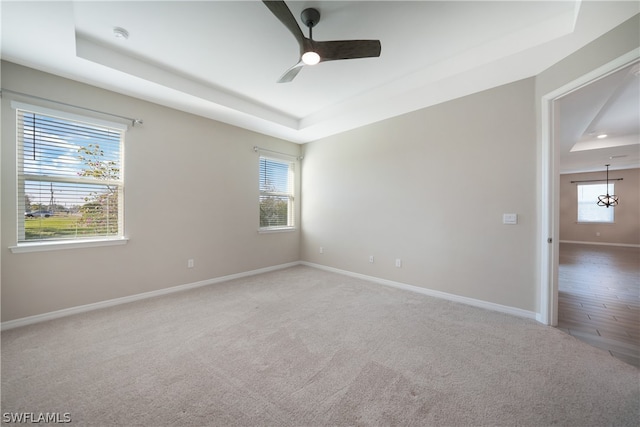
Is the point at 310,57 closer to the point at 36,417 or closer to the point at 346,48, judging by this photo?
the point at 346,48

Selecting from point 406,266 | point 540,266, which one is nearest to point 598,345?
point 540,266

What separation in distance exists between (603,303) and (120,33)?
19.8 ft

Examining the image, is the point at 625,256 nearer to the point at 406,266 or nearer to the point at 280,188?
the point at 406,266

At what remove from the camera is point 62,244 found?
2570 mm

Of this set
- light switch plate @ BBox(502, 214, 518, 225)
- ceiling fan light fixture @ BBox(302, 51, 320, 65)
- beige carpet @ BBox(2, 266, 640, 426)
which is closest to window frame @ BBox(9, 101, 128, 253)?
beige carpet @ BBox(2, 266, 640, 426)

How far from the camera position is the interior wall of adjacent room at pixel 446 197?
2.67m

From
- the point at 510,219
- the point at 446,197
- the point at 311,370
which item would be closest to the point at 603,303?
the point at 510,219

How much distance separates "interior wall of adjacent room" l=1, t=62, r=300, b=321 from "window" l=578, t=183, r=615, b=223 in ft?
33.7

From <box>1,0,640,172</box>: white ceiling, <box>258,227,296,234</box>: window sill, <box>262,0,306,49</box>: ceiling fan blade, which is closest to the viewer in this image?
<box>262,0,306,49</box>: ceiling fan blade

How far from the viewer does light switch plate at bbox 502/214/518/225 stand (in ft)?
8.82

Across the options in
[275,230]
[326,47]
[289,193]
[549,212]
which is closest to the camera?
[326,47]

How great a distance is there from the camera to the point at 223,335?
2.26m

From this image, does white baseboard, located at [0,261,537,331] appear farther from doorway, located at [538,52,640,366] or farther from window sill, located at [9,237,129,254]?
window sill, located at [9,237,129,254]

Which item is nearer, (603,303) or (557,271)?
(557,271)
